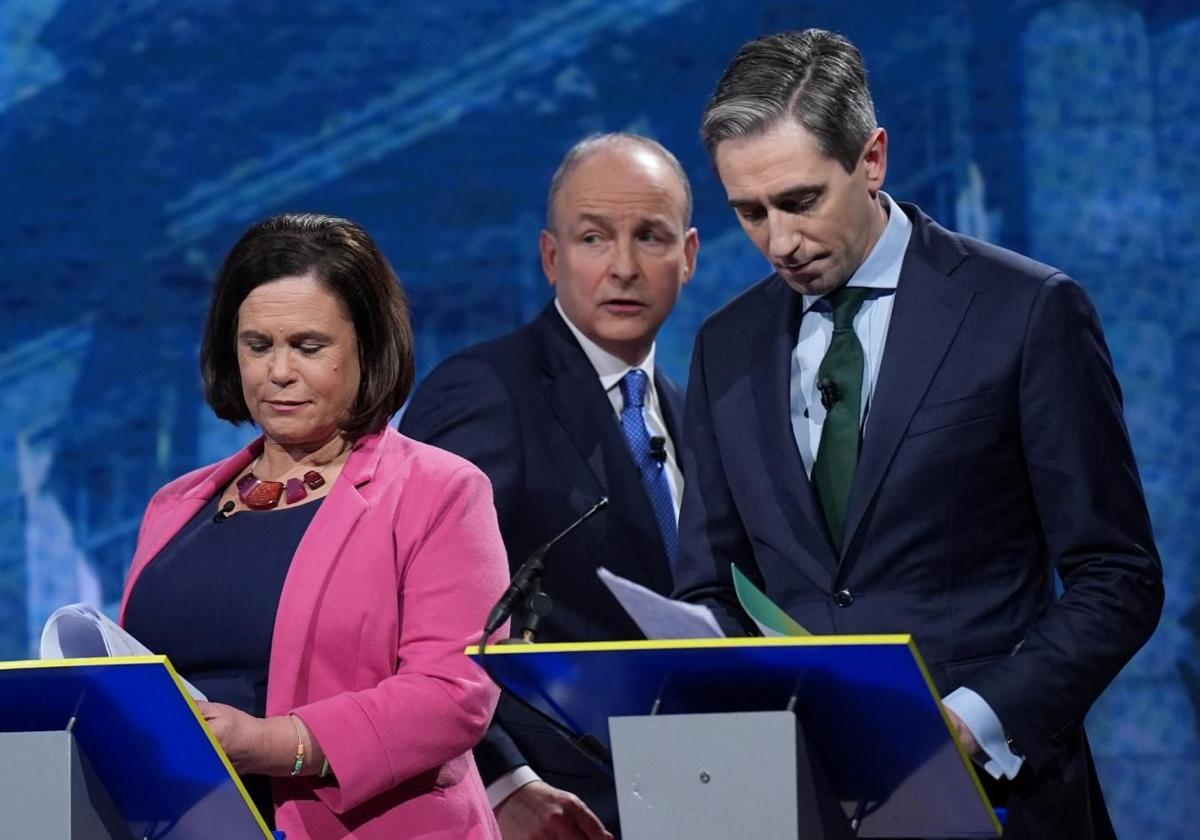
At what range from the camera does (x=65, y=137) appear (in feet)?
15.0

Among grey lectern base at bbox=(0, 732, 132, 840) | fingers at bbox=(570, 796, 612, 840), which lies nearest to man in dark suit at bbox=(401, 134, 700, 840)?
fingers at bbox=(570, 796, 612, 840)

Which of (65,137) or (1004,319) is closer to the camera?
(1004,319)

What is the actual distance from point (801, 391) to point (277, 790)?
0.87m

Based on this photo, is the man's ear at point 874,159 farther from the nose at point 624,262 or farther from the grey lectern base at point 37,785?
the grey lectern base at point 37,785

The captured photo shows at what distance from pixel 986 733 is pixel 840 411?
0.49 m

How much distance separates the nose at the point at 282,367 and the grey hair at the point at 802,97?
647 mm

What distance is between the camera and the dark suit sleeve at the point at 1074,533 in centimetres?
209

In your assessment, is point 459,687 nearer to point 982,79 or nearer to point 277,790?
point 277,790

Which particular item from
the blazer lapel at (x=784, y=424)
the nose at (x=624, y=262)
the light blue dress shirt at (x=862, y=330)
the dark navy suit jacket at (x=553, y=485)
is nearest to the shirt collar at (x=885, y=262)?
the light blue dress shirt at (x=862, y=330)

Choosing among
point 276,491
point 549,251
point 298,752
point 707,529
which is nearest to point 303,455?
point 276,491

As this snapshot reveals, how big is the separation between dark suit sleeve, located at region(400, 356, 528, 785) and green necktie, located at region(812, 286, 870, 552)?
847mm

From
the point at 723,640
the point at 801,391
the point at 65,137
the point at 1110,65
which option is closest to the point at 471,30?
the point at 65,137

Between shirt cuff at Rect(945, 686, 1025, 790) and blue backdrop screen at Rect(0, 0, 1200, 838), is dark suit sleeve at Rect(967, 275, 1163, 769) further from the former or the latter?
blue backdrop screen at Rect(0, 0, 1200, 838)

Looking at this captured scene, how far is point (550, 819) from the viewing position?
2943 mm
